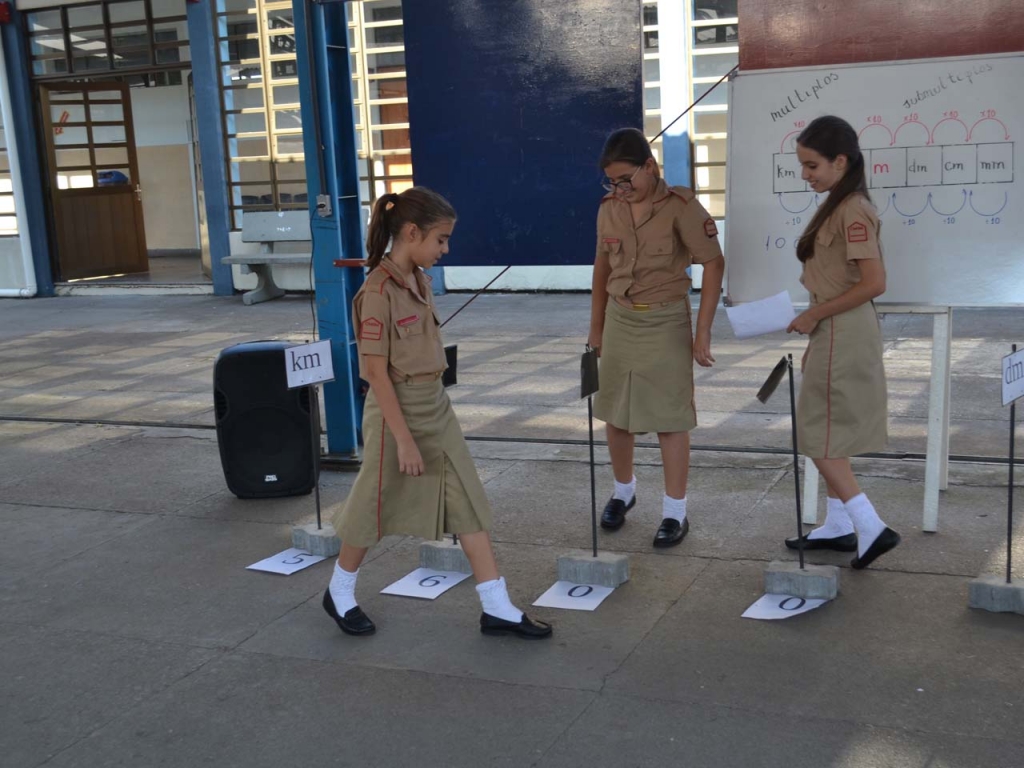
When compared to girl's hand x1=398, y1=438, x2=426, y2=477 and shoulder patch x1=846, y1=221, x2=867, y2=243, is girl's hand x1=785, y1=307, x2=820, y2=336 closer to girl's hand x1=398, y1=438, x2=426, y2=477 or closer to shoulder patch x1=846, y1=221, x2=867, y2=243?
shoulder patch x1=846, y1=221, x2=867, y2=243

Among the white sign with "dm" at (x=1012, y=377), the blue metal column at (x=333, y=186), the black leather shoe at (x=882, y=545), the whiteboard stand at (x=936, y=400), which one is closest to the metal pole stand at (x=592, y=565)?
the black leather shoe at (x=882, y=545)

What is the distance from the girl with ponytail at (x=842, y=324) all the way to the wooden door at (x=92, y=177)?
43.8 ft

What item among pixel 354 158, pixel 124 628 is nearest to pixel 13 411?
pixel 354 158

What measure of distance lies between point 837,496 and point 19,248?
13.6m

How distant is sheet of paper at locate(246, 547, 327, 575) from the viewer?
462 centimetres

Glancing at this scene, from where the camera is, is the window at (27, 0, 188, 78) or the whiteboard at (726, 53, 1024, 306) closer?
the whiteboard at (726, 53, 1024, 306)

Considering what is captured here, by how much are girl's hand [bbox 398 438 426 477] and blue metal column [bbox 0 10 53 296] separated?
13.1 meters

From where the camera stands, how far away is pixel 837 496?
434 centimetres

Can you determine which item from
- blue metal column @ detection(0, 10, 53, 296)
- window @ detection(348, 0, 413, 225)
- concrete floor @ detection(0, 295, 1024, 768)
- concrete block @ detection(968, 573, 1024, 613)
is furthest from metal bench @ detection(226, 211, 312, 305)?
concrete block @ detection(968, 573, 1024, 613)

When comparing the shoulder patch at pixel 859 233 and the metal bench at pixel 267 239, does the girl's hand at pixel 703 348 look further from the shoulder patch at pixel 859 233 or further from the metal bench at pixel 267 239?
the metal bench at pixel 267 239

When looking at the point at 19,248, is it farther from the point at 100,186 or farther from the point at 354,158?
the point at 354,158

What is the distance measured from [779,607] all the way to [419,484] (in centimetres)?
130

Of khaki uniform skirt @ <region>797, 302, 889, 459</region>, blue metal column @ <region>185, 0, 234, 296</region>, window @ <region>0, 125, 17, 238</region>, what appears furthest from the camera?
window @ <region>0, 125, 17, 238</region>

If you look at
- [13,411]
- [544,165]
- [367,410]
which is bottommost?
[13,411]
